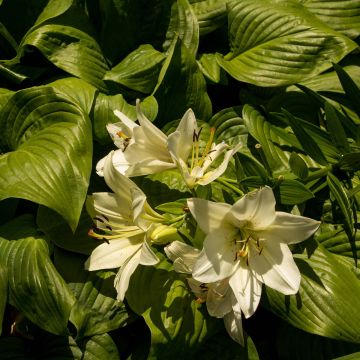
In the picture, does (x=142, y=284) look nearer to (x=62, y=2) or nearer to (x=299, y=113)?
(x=299, y=113)

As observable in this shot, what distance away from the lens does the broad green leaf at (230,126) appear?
1622 mm

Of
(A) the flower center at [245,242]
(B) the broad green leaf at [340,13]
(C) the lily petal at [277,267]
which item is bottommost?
(C) the lily petal at [277,267]

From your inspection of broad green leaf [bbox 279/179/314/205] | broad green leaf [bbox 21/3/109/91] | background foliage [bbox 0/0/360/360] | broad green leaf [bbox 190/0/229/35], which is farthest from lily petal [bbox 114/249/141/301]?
broad green leaf [bbox 190/0/229/35]

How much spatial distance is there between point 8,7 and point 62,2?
203 millimetres

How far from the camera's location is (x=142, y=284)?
1.39m

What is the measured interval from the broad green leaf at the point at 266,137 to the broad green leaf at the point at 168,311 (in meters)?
0.36

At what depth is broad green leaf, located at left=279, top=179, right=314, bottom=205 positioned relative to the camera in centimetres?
127

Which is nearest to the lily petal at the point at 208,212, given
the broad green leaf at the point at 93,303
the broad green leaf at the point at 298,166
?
the broad green leaf at the point at 298,166

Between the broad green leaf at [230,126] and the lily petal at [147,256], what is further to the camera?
the broad green leaf at [230,126]

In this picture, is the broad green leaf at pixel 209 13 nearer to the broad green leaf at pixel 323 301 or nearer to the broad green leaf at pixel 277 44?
the broad green leaf at pixel 277 44

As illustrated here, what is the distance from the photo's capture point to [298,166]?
1.33 m

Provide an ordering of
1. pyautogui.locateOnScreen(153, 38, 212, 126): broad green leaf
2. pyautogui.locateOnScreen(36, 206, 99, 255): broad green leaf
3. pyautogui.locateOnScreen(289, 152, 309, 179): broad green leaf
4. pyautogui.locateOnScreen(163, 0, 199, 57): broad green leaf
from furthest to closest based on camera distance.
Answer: pyautogui.locateOnScreen(163, 0, 199, 57): broad green leaf → pyautogui.locateOnScreen(153, 38, 212, 126): broad green leaf → pyautogui.locateOnScreen(36, 206, 99, 255): broad green leaf → pyautogui.locateOnScreen(289, 152, 309, 179): broad green leaf

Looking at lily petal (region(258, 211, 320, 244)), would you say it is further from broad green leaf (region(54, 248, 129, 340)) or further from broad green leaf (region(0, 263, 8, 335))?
broad green leaf (region(0, 263, 8, 335))

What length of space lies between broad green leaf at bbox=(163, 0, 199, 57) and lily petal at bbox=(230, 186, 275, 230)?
0.69 meters
